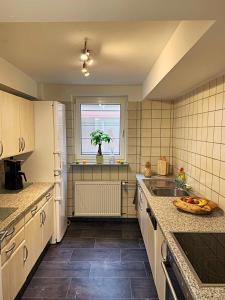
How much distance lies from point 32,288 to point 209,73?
253 centimetres

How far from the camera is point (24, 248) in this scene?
2.16m

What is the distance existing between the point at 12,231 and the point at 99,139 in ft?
7.13

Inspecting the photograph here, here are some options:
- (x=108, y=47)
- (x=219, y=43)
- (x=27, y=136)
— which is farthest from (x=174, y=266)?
(x=27, y=136)

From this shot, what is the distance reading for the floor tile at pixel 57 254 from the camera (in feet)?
9.43

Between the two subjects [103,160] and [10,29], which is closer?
[10,29]

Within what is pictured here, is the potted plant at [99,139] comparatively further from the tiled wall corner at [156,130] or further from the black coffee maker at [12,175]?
the black coffee maker at [12,175]

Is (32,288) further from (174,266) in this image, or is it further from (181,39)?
(181,39)

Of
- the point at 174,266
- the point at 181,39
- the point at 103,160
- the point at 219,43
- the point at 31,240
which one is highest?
the point at 181,39

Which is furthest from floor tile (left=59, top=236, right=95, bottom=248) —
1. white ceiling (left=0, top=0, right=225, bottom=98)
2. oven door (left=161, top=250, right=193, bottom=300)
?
white ceiling (left=0, top=0, right=225, bottom=98)

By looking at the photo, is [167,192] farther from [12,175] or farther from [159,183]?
[12,175]

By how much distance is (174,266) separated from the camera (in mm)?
1364

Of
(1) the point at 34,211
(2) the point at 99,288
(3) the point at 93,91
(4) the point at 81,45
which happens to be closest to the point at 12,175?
(1) the point at 34,211

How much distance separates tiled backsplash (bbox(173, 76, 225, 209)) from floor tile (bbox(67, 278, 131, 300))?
3.96 ft

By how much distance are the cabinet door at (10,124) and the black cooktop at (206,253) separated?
174 centimetres
